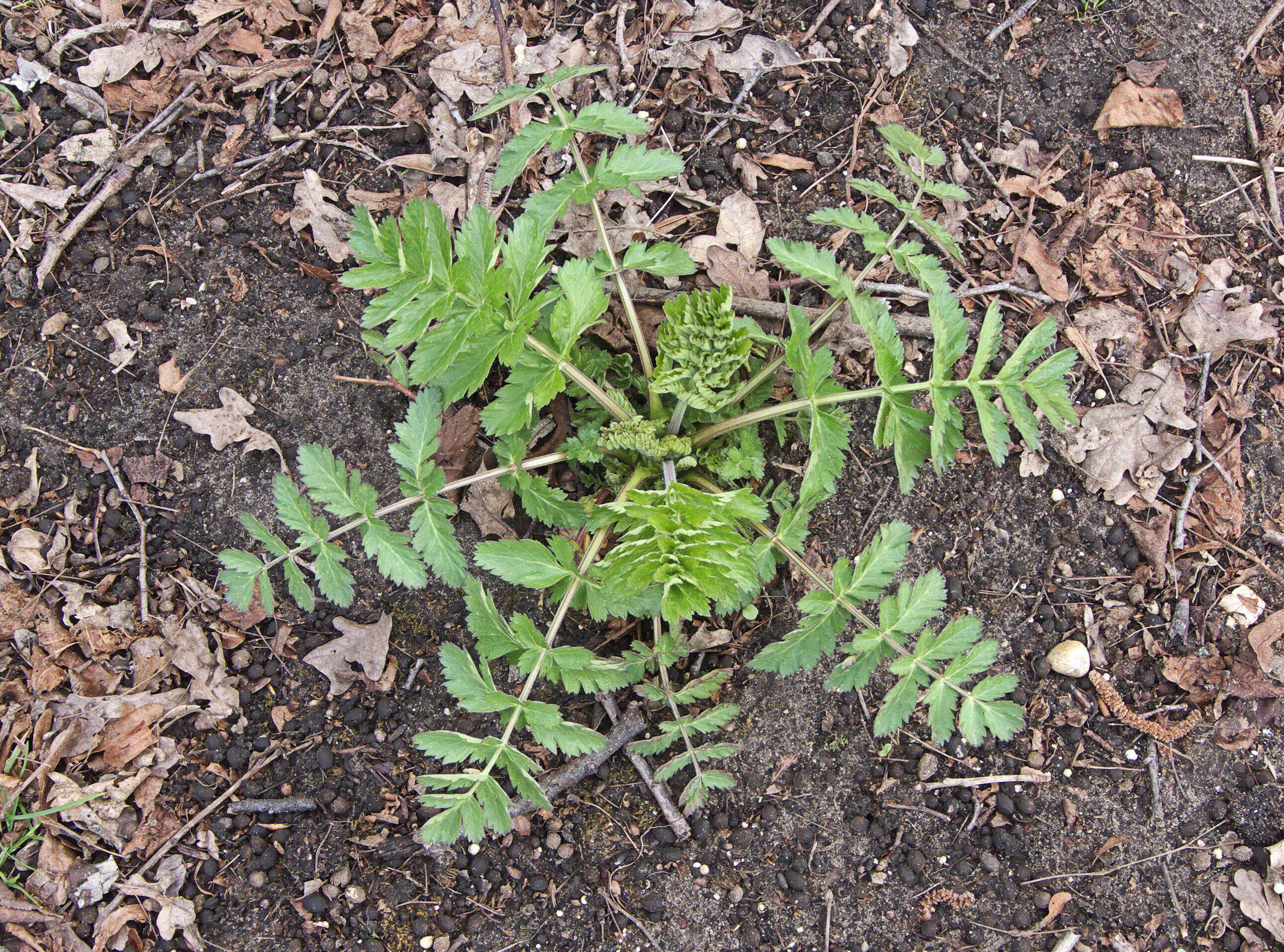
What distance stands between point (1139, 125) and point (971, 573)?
2.03 meters

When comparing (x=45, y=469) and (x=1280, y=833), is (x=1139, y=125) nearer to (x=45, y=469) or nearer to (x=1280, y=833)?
(x=1280, y=833)

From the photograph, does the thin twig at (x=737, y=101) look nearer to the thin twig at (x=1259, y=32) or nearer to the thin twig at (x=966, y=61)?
the thin twig at (x=966, y=61)

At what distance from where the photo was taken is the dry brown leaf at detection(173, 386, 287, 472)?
10.8 feet

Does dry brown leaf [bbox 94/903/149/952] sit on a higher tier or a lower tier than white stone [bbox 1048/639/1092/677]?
lower

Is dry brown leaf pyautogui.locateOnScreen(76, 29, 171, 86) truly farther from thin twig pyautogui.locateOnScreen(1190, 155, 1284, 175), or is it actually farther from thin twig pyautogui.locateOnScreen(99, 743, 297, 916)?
thin twig pyautogui.locateOnScreen(1190, 155, 1284, 175)

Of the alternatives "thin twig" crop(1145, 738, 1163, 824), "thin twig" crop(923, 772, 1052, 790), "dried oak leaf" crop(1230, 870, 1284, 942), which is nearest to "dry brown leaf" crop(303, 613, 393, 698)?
"thin twig" crop(923, 772, 1052, 790)

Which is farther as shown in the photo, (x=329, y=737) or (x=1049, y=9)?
(x=1049, y=9)

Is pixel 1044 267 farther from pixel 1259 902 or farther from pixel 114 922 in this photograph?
pixel 114 922

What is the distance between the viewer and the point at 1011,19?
12.3ft

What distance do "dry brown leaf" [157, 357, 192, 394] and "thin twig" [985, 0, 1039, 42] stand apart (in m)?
3.55

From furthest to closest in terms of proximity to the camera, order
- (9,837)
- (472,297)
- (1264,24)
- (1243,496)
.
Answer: (1264,24) < (1243,496) < (9,837) < (472,297)

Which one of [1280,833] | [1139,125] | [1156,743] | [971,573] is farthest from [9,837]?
[1139,125]

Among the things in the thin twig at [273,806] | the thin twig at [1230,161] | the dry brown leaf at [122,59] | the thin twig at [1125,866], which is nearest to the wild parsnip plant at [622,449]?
the thin twig at [273,806]

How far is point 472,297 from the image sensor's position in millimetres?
2504
